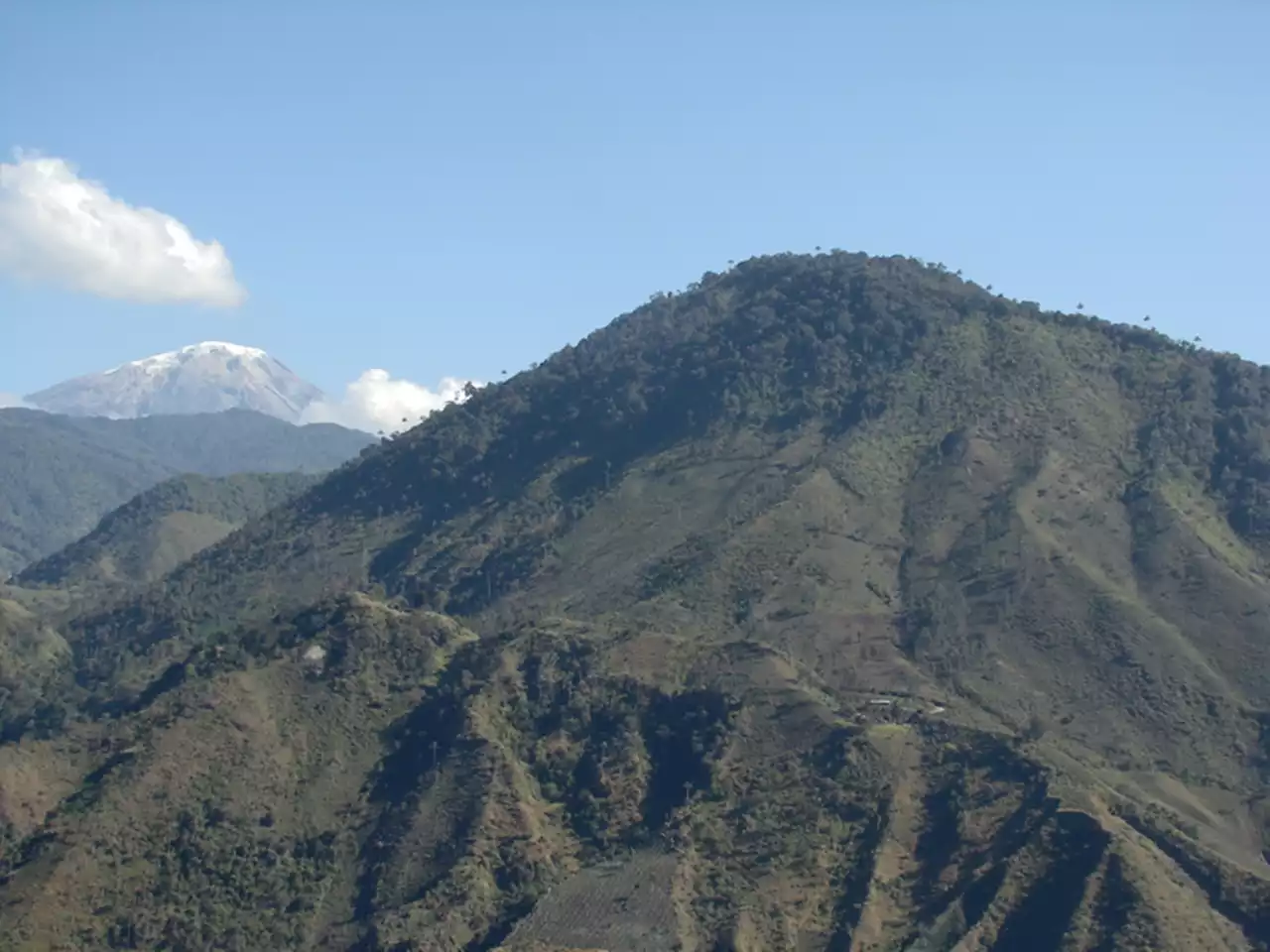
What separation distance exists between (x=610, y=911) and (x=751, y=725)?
67.3 ft

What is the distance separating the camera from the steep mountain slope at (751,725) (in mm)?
105188

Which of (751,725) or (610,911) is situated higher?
(751,725)

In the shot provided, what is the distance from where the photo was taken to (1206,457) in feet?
589

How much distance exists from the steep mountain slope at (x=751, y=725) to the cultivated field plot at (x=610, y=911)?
0.87 feet

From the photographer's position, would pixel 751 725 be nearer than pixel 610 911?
No

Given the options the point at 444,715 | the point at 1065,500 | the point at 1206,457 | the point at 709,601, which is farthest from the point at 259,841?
the point at 1206,457

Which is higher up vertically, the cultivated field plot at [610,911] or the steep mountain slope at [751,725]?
the steep mountain slope at [751,725]

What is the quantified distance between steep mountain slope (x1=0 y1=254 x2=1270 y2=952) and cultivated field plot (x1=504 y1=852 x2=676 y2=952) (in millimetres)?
264

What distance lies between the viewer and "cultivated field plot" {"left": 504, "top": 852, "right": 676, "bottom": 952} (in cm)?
10219

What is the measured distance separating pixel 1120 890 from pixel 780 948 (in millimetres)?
19881

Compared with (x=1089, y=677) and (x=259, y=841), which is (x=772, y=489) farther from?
(x=259, y=841)

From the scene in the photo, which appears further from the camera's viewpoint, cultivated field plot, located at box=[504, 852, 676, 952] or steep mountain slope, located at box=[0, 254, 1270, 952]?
steep mountain slope, located at box=[0, 254, 1270, 952]

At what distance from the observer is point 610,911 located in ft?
346

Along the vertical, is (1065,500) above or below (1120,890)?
above
